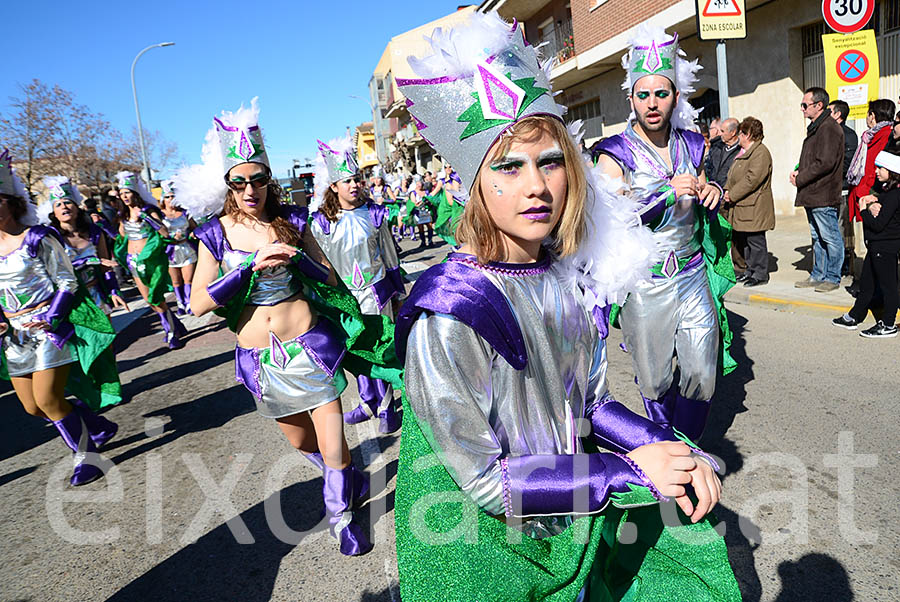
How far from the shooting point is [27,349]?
167 inches

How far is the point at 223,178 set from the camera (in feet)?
10.4

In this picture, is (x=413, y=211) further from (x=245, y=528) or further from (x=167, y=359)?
(x=245, y=528)

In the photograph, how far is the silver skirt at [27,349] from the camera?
4.20 m

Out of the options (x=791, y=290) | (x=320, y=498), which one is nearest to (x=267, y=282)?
(x=320, y=498)

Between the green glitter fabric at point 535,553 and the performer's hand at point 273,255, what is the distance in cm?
167

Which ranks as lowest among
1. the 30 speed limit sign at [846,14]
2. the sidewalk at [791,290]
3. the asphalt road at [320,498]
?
the sidewalk at [791,290]

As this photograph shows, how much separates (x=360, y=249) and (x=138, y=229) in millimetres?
5760

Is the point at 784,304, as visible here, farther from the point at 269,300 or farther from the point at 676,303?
the point at 269,300

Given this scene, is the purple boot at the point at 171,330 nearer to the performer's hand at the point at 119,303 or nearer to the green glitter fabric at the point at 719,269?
the performer's hand at the point at 119,303

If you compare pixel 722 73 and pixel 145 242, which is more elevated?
pixel 722 73

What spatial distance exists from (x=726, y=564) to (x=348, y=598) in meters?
1.97

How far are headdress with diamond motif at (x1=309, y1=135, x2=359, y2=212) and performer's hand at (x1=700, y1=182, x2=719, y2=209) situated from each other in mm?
2993

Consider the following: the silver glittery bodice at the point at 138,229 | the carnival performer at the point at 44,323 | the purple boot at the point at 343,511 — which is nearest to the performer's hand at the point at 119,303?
the silver glittery bodice at the point at 138,229

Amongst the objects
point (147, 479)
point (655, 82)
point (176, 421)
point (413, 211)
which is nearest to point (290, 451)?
point (147, 479)
